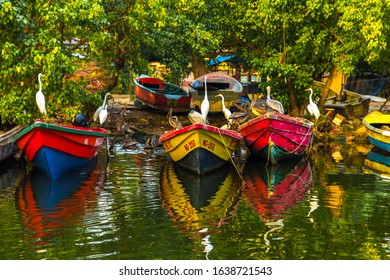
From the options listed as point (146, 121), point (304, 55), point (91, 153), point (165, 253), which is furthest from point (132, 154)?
point (165, 253)

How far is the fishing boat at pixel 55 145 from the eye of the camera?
17375 mm

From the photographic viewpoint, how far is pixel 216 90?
30.6 m

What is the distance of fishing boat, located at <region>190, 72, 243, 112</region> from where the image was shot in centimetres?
3031

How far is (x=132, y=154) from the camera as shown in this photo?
23.0 meters

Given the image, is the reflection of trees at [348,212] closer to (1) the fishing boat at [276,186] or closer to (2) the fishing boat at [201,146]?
(1) the fishing boat at [276,186]

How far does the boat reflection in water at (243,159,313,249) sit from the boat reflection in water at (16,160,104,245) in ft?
11.8

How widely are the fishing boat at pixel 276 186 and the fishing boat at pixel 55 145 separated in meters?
→ 4.60

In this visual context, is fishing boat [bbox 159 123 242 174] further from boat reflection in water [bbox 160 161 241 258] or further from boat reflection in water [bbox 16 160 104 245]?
boat reflection in water [bbox 16 160 104 245]

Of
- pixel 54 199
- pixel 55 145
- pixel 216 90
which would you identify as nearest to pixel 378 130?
pixel 216 90

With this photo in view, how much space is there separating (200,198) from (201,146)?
9.95 ft

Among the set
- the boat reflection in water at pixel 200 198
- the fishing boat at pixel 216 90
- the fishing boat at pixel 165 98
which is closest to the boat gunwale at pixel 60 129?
the boat reflection in water at pixel 200 198

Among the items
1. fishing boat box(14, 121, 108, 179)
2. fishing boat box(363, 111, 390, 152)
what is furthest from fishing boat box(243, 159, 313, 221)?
fishing boat box(14, 121, 108, 179)

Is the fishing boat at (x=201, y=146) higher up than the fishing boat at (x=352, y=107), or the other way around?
the fishing boat at (x=201, y=146)

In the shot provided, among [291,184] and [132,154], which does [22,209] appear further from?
[132,154]
